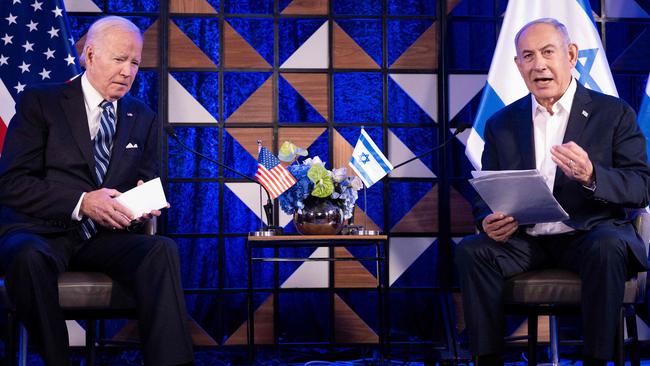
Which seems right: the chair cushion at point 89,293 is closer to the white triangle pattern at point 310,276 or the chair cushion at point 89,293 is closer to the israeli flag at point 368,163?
the israeli flag at point 368,163

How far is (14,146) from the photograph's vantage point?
3.09 m

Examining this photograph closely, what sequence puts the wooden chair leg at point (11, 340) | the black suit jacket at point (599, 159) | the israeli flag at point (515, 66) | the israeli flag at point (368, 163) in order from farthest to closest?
the israeli flag at point (515, 66) → the israeli flag at point (368, 163) → the black suit jacket at point (599, 159) → the wooden chair leg at point (11, 340)

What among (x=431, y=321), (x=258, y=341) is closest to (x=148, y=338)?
(x=258, y=341)

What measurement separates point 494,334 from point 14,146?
202 centimetres

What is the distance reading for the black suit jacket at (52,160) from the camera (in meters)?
2.99

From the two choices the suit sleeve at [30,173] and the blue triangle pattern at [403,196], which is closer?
the suit sleeve at [30,173]

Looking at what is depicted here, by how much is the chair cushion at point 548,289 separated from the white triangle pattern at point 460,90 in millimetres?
2024

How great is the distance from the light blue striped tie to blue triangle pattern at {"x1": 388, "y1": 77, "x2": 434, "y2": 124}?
200 centimetres

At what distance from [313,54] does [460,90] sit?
939 millimetres

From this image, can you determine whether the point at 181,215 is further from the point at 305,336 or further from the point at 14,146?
the point at 14,146

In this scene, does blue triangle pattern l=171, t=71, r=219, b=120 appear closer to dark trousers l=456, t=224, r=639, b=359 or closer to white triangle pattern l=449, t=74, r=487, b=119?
white triangle pattern l=449, t=74, r=487, b=119

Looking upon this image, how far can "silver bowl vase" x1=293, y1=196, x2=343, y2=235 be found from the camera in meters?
3.88

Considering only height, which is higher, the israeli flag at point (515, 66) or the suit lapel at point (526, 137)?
the israeli flag at point (515, 66)

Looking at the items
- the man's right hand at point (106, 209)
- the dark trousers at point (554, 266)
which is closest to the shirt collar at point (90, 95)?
the man's right hand at point (106, 209)
